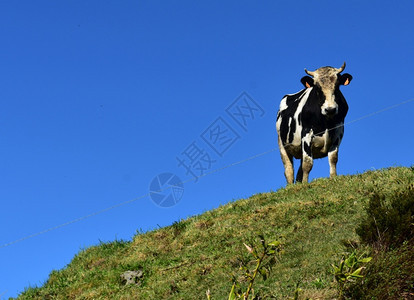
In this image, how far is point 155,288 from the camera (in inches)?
454

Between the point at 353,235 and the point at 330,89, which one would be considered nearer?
the point at 353,235

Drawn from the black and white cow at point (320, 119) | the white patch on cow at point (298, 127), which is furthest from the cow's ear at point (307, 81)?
the white patch on cow at point (298, 127)

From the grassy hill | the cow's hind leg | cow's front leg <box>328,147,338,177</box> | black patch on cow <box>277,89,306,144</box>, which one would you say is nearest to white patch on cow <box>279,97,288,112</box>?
black patch on cow <box>277,89,306,144</box>

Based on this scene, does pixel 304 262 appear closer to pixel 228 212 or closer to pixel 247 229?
pixel 247 229

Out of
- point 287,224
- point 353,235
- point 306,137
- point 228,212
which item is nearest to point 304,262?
point 353,235

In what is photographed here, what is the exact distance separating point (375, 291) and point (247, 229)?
5532 mm

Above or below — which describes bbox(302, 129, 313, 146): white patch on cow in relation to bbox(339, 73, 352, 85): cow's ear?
below

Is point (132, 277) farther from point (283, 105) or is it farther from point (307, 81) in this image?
point (283, 105)

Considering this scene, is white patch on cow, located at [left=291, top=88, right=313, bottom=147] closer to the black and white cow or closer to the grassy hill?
the black and white cow

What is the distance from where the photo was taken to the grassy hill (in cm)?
970

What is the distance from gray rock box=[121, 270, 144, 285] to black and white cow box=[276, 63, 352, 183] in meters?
7.26

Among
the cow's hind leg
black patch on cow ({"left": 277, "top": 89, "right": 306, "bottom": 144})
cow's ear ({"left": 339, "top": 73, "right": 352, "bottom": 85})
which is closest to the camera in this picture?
cow's ear ({"left": 339, "top": 73, "right": 352, "bottom": 85})

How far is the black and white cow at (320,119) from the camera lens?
58.2 feet

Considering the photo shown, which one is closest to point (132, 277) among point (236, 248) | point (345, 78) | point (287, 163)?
point (236, 248)
